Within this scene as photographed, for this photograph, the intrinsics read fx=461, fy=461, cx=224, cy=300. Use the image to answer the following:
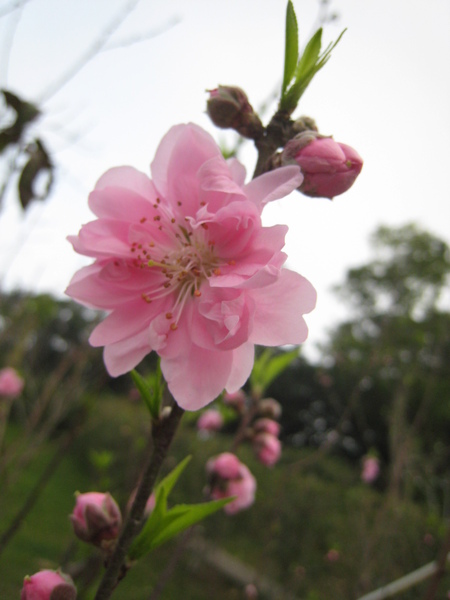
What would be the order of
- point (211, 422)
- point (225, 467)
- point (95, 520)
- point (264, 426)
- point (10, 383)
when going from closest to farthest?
point (95, 520), point (225, 467), point (264, 426), point (211, 422), point (10, 383)

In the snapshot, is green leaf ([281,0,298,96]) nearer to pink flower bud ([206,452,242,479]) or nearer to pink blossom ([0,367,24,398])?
pink flower bud ([206,452,242,479])

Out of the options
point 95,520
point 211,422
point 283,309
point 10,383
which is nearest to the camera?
point 283,309

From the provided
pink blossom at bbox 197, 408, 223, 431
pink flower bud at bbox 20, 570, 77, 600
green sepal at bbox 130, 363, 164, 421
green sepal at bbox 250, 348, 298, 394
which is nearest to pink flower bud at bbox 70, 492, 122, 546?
pink flower bud at bbox 20, 570, 77, 600

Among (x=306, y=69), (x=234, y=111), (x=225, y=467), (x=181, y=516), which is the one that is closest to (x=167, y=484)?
(x=181, y=516)

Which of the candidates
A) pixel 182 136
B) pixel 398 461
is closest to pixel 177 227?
pixel 182 136

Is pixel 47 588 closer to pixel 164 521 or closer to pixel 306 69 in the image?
pixel 164 521

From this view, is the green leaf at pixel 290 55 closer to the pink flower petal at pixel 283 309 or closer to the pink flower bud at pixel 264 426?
the pink flower petal at pixel 283 309
